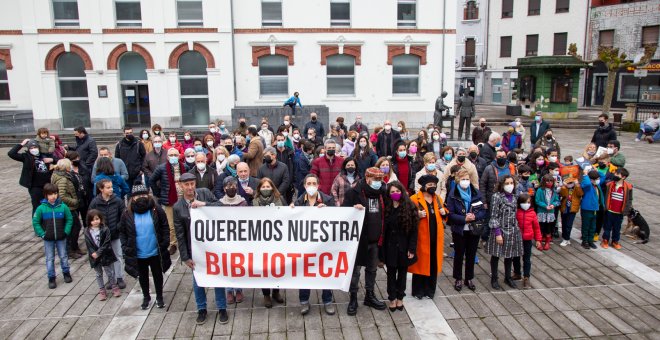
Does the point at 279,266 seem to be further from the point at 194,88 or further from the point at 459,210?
the point at 194,88

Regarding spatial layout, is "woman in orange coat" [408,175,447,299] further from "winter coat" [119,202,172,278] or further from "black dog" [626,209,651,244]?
"black dog" [626,209,651,244]

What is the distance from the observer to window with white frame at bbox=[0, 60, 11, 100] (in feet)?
79.2

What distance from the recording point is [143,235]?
6.33 m

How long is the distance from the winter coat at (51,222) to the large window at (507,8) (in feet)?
140

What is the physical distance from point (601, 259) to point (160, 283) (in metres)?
7.33

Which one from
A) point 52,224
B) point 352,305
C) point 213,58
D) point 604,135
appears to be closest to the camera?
point 352,305

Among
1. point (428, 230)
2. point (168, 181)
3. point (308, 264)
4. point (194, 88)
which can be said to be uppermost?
point (194, 88)

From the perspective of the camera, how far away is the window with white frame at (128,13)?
75.7 feet

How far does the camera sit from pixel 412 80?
2527cm

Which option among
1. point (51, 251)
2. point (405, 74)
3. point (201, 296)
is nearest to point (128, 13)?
point (405, 74)

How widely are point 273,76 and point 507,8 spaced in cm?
2762

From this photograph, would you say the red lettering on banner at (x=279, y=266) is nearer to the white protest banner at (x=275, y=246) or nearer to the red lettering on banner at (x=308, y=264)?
the white protest banner at (x=275, y=246)

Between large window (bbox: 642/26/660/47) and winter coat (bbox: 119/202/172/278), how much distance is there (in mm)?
39580

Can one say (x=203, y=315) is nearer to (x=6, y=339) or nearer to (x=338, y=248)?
(x=338, y=248)
